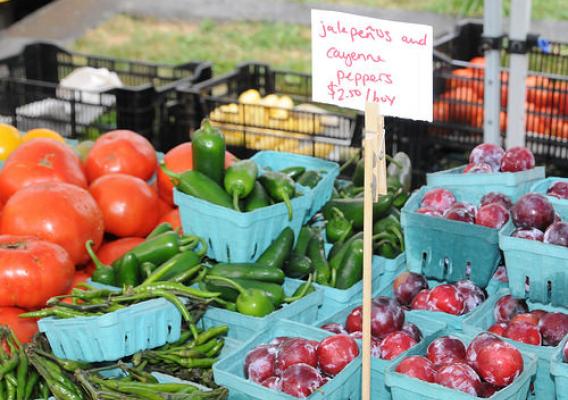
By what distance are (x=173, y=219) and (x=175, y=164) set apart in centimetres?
19

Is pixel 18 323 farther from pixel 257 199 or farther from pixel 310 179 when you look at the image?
pixel 310 179

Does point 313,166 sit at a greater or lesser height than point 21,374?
greater

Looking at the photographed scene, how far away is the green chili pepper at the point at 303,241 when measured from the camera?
9.14 feet

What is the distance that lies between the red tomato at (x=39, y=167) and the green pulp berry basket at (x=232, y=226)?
449 mm

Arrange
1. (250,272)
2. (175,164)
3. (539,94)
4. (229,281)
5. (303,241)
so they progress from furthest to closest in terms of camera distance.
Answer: (539,94), (175,164), (303,241), (250,272), (229,281)

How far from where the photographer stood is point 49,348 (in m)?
2.38

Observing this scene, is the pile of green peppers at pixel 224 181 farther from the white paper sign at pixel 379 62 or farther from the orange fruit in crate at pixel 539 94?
the orange fruit in crate at pixel 539 94

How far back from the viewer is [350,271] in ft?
8.72

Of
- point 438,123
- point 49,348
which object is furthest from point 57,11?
point 49,348

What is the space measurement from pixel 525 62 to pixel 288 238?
1431mm

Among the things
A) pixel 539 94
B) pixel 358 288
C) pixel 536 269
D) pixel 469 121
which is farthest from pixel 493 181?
pixel 539 94

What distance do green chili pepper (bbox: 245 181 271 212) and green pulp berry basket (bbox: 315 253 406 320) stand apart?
302 millimetres

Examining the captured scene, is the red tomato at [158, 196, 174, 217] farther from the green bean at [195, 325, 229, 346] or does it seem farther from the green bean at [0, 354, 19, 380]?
the green bean at [0, 354, 19, 380]

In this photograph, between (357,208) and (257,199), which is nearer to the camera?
(257,199)
